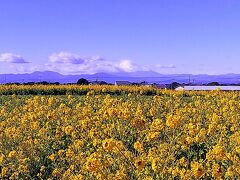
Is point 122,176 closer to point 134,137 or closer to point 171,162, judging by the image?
point 171,162

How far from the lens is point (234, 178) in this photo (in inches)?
216

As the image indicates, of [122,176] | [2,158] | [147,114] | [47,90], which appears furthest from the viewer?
[47,90]

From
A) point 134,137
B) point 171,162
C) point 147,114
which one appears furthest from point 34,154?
point 147,114

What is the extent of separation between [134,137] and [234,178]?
9.92 ft

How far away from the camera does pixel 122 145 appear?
19.5ft

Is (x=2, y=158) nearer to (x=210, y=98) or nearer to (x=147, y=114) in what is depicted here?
(x=147, y=114)

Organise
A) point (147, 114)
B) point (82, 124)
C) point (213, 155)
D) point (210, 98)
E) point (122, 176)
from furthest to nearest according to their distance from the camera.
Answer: point (210, 98) < point (147, 114) < point (82, 124) < point (213, 155) < point (122, 176)

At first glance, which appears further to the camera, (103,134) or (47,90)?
(47,90)

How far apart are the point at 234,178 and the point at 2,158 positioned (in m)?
3.22

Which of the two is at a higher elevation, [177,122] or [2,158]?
[177,122]

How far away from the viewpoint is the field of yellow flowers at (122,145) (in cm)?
553

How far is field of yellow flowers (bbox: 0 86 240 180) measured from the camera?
5527 millimetres

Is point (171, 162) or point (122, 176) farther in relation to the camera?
point (171, 162)

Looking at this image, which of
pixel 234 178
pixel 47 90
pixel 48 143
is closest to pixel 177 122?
pixel 234 178
